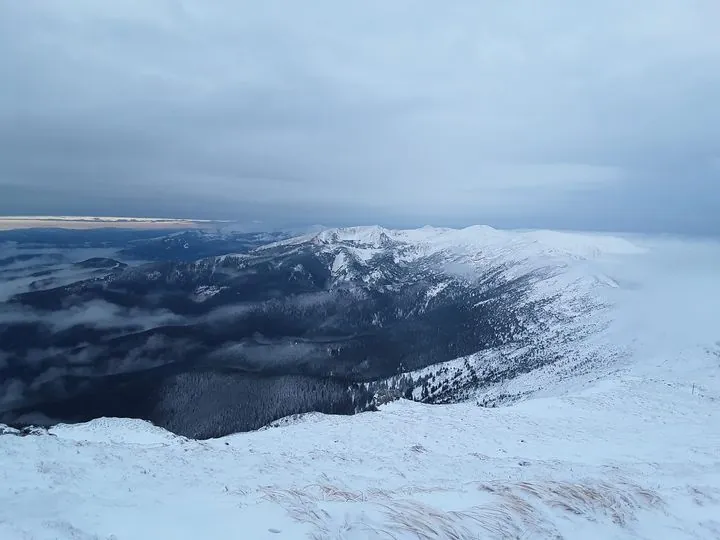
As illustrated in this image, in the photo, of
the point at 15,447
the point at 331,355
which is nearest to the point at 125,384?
the point at 331,355

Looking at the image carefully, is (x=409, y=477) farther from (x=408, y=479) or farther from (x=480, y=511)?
(x=480, y=511)

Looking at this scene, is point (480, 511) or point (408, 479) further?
point (408, 479)

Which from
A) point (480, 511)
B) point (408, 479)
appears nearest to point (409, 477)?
point (408, 479)

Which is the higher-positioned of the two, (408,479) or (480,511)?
(480,511)

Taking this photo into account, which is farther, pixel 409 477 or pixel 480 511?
pixel 409 477

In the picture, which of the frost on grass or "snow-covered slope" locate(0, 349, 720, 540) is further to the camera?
"snow-covered slope" locate(0, 349, 720, 540)
